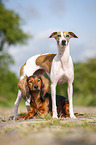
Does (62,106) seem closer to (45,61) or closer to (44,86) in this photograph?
(44,86)

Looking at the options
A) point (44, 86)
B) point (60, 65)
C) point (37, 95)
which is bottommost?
point (37, 95)

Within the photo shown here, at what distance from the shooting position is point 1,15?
20094mm

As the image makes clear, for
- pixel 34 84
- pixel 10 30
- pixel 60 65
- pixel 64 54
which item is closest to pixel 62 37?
pixel 64 54

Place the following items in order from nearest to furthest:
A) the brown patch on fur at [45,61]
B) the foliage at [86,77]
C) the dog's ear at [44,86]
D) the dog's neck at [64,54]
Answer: the dog's neck at [64,54], the dog's ear at [44,86], the brown patch on fur at [45,61], the foliage at [86,77]

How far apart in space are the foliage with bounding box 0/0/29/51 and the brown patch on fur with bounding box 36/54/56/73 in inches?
604

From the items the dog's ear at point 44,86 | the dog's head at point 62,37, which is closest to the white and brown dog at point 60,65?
the dog's head at point 62,37

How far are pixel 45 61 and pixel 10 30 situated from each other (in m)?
16.7

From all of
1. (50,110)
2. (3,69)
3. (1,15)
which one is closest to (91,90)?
(3,69)

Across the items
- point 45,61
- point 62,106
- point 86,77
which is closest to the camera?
point 45,61

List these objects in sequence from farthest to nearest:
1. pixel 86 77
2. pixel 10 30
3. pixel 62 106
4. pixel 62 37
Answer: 1. pixel 86 77
2. pixel 10 30
3. pixel 62 106
4. pixel 62 37

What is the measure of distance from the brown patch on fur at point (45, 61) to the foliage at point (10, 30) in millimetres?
15337

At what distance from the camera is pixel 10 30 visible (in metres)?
21.2

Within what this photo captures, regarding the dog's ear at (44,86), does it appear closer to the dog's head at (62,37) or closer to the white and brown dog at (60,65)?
the white and brown dog at (60,65)

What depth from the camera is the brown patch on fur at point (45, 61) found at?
17.4 feet
